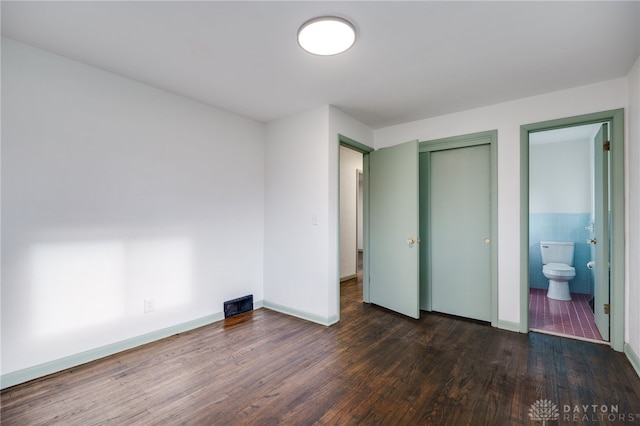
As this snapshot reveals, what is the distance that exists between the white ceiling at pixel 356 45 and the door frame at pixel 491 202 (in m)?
0.45

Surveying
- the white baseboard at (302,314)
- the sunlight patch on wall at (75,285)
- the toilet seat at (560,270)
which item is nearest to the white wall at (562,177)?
the toilet seat at (560,270)

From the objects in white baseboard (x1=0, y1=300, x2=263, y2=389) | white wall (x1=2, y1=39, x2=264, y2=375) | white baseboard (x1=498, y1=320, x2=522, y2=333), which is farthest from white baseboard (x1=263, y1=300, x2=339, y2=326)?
white baseboard (x1=498, y1=320, x2=522, y2=333)

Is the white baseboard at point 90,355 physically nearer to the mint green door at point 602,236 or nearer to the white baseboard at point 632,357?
the white baseboard at point 632,357

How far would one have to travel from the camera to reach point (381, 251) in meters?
3.64

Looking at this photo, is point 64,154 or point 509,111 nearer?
point 64,154

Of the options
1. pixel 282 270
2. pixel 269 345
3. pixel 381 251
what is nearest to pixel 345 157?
pixel 381 251

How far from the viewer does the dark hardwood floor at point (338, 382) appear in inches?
65.3

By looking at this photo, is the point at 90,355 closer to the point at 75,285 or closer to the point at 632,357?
the point at 75,285

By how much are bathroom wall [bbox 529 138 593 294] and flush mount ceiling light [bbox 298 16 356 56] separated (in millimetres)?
4341

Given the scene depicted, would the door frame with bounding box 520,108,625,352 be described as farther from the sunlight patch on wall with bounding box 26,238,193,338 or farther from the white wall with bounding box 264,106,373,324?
the sunlight patch on wall with bounding box 26,238,193,338

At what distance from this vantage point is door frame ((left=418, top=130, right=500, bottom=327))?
9.82ft

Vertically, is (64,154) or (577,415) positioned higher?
(64,154)

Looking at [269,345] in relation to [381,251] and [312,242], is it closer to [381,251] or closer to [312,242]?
[312,242]

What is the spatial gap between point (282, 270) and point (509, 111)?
3.07 metres
